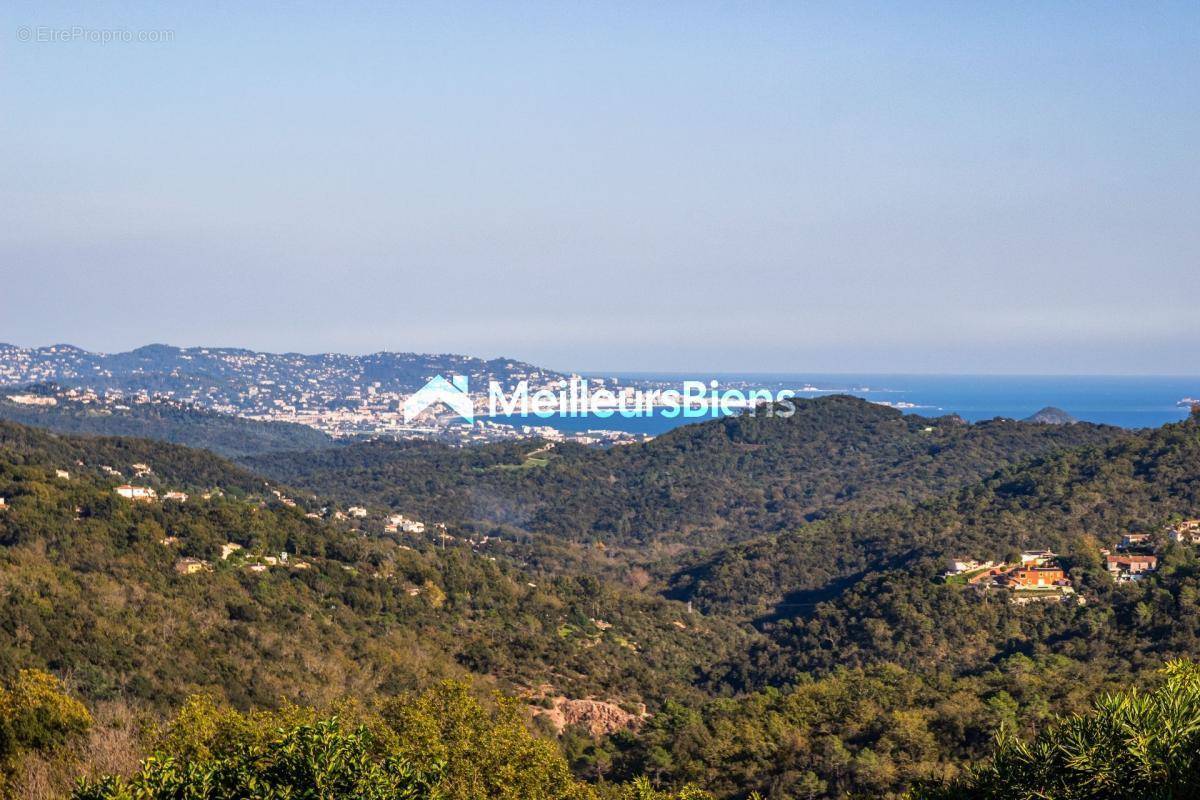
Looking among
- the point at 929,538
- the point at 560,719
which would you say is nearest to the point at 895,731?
the point at 560,719

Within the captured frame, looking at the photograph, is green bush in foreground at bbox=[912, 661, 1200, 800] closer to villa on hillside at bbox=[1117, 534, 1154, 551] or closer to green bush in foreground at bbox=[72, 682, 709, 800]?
green bush in foreground at bbox=[72, 682, 709, 800]

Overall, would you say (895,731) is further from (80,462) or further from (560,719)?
(80,462)

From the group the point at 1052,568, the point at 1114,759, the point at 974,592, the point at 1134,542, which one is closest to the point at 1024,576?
the point at 1052,568

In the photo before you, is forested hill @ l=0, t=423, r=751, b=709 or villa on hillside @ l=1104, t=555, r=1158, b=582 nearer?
forested hill @ l=0, t=423, r=751, b=709

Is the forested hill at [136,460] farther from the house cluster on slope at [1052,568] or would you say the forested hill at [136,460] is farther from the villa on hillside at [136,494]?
the house cluster on slope at [1052,568]

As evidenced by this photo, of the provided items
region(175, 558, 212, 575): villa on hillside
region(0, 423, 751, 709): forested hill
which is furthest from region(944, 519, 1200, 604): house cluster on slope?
region(175, 558, 212, 575): villa on hillside

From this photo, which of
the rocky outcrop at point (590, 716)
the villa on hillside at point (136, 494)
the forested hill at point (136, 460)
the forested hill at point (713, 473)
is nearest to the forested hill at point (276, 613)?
the villa on hillside at point (136, 494)
